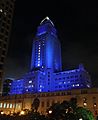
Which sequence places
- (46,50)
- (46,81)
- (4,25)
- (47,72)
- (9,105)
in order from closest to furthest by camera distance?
1. (4,25)
2. (9,105)
3. (46,81)
4. (47,72)
5. (46,50)

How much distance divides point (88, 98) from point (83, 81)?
5931cm

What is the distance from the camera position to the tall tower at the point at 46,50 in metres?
166

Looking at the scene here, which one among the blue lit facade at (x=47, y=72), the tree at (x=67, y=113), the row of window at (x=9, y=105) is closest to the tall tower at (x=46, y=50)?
the blue lit facade at (x=47, y=72)

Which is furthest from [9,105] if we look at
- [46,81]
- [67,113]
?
[67,113]

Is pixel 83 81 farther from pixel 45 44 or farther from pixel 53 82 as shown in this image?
pixel 45 44

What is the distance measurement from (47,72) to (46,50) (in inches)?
832

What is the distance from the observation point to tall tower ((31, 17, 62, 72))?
6545 inches

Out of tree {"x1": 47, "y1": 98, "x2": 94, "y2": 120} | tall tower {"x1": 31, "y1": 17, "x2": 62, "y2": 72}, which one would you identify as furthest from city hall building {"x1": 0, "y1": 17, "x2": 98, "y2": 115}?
tree {"x1": 47, "y1": 98, "x2": 94, "y2": 120}

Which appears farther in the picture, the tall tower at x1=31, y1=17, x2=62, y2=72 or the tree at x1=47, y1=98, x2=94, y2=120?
the tall tower at x1=31, y1=17, x2=62, y2=72

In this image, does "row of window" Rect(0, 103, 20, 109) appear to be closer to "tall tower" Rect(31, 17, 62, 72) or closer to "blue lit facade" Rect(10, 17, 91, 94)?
"blue lit facade" Rect(10, 17, 91, 94)

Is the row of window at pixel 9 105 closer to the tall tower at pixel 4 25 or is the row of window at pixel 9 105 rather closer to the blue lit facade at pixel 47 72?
the blue lit facade at pixel 47 72

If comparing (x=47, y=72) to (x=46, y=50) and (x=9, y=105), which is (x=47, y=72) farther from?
(x=9, y=105)

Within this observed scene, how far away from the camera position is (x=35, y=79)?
480 ft

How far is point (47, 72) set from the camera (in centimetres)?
15688
